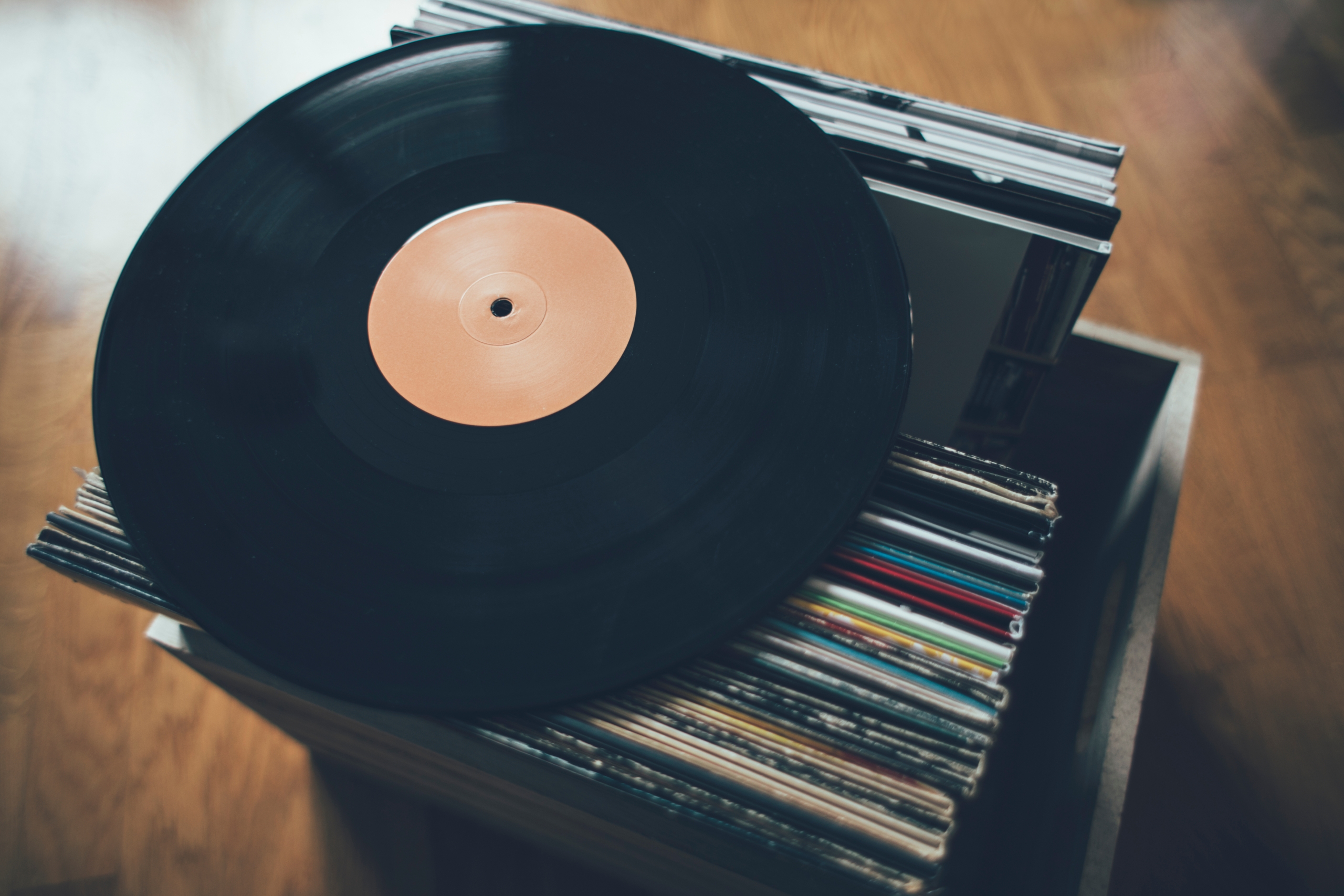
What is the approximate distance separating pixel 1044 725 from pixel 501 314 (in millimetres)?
729

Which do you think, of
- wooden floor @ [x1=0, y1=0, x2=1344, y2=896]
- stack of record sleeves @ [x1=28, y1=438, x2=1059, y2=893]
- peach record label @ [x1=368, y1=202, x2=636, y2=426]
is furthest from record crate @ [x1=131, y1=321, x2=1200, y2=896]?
peach record label @ [x1=368, y1=202, x2=636, y2=426]

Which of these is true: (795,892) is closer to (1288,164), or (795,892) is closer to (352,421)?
(352,421)

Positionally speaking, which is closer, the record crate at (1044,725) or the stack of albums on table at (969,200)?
the record crate at (1044,725)

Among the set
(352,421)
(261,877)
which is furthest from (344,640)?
(261,877)

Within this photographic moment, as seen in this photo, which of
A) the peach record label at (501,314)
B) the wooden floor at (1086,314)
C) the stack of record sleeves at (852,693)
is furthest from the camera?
the wooden floor at (1086,314)

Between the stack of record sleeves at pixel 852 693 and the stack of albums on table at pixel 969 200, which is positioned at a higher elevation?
the stack of albums on table at pixel 969 200

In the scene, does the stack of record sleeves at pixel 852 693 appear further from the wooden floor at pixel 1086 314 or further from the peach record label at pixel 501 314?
the wooden floor at pixel 1086 314

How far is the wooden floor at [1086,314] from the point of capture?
92 cm

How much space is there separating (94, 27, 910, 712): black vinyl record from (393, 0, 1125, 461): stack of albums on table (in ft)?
0.27

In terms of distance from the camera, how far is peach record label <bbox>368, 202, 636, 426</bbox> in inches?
25.4

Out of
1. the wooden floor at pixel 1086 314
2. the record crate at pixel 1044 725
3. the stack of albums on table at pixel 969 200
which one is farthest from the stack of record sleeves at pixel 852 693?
the wooden floor at pixel 1086 314

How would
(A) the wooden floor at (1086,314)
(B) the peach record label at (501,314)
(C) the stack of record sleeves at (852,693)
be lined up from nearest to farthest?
(C) the stack of record sleeves at (852,693), (B) the peach record label at (501,314), (A) the wooden floor at (1086,314)

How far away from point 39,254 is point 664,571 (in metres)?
1.27

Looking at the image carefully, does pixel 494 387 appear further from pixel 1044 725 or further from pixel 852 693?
pixel 1044 725
